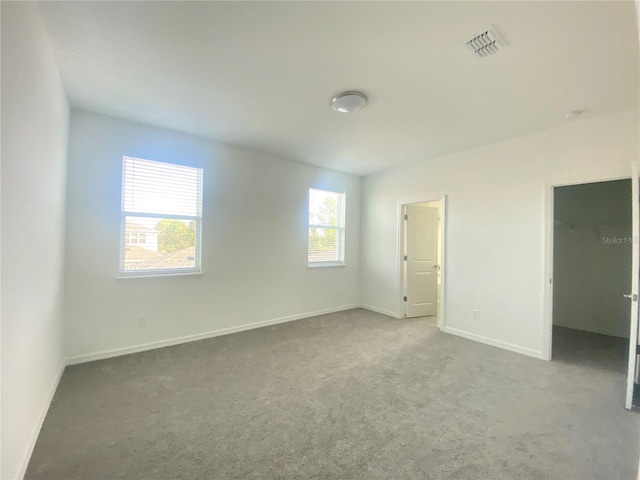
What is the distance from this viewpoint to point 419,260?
192 inches

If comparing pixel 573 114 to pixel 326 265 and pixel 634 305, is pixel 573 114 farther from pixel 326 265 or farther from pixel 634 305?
pixel 326 265

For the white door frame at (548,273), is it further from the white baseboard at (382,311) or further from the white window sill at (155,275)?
the white window sill at (155,275)

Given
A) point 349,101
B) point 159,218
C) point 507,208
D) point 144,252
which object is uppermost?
point 349,101

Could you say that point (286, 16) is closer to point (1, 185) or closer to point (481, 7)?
point (481, 7)

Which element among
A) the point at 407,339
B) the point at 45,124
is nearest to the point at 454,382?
the point at 407,339

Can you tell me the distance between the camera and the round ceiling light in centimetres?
A: 242

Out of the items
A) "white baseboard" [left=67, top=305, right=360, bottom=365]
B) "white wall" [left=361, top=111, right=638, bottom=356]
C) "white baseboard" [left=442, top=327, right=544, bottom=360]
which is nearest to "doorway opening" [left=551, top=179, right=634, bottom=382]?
"white baseboard" [left=442, top=327, right=544, bottom=360]

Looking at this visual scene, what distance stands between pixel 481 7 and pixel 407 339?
342 cm

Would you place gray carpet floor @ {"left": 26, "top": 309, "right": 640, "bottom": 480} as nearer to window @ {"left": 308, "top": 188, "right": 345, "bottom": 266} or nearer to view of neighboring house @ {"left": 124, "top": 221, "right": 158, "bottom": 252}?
view of neighboring house @ {"left": 124, "top": 221, "right": 158, "bottom": 252}

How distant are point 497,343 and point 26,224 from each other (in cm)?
456

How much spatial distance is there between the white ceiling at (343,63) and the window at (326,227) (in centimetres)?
186

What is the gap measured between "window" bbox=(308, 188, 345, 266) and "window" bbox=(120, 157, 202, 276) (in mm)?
1904

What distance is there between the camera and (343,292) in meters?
5.25

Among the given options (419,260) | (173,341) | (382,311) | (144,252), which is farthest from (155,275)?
(419,260)
